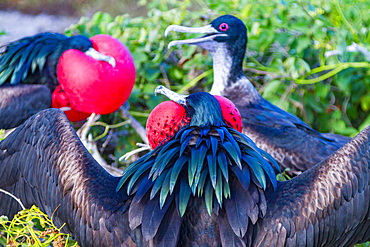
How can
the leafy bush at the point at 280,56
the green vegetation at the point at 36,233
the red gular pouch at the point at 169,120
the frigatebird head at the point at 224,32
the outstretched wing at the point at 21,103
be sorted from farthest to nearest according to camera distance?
the leafy bush at the point at 280,56 → the frigatebird head at the point at 224,32 → the outstretched wing at the point at 21,103 → the red gular pouch at the point at 169,120 → the green vegetation at the point at 36,233

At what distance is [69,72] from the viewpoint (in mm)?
2041

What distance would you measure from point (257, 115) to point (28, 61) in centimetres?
95

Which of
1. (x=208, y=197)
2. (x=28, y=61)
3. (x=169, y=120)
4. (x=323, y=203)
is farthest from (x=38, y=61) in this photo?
(x=323, y=203)

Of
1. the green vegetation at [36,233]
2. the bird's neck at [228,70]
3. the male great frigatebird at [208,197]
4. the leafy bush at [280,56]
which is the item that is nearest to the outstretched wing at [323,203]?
the male great frigatebird at [208,197]

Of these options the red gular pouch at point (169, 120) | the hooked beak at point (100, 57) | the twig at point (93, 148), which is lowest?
the twig at point (93, 148)

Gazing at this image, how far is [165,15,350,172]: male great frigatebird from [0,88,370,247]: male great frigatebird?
0.59 meters

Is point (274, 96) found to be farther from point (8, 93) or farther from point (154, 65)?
point (8, 93)

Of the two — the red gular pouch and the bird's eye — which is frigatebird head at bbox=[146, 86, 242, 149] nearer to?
the red gular pouch

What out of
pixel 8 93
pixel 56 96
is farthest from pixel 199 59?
pixel 8 93

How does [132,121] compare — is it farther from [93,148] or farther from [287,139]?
[287,139]

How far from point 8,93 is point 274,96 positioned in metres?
1.30

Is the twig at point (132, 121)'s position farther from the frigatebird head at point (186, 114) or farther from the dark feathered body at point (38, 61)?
the frigatebird head at point (186, 114)

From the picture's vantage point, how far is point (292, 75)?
246cm

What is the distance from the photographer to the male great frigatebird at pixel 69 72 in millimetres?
2033
